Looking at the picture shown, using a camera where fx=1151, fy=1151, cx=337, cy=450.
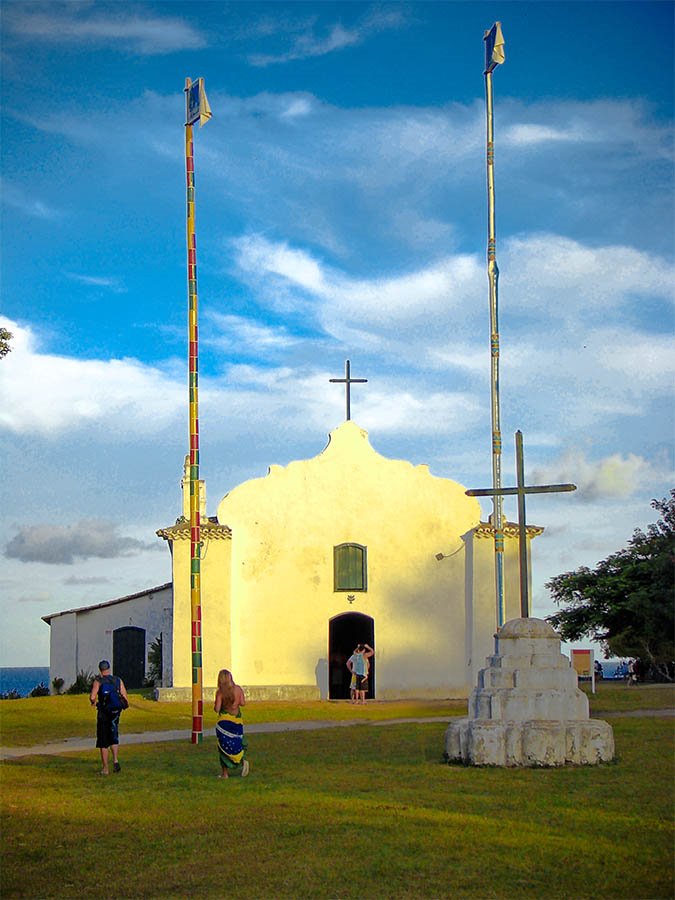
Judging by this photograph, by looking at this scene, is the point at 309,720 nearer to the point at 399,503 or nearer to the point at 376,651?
the point at 376,651

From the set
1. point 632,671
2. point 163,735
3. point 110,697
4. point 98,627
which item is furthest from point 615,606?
point 110,697

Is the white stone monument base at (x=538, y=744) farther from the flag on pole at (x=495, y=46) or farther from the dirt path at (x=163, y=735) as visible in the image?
the flag on pole at (x=495, y=46)

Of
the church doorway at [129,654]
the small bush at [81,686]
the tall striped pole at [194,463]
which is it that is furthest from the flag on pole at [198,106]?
the church doorway at [129,654]

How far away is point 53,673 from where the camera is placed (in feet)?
127

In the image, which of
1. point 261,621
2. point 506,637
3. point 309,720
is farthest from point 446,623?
point 506,637

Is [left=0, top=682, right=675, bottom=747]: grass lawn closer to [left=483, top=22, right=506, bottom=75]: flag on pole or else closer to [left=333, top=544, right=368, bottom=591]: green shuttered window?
[left=333, top=544, right=368, bottom=591]: green shuttered window

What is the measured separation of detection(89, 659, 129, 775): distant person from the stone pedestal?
14.2 ft

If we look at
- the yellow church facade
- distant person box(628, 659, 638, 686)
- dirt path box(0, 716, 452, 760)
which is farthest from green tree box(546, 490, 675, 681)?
dirt path box(0, 716, 452, 760)

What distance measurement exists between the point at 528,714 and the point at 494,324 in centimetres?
1513

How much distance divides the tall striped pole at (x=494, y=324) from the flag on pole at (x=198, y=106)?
934 centimetres

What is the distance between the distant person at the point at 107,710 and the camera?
49.0 feet

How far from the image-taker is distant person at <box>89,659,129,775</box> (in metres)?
14.9

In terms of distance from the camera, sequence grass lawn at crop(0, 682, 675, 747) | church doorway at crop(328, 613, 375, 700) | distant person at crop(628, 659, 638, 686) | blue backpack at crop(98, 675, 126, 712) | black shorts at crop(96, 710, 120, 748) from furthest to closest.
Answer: distant person at crop(628, 659, 638, 686) < church doorway at crop(328, 613, 375, 700) < grass lawn at crop(0, 682, 675, 747) < blue backpack at crop(98, 675, 126, 712) < black shorts at crop(96, 710, 120, 748)

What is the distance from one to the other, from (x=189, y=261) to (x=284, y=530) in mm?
11215
